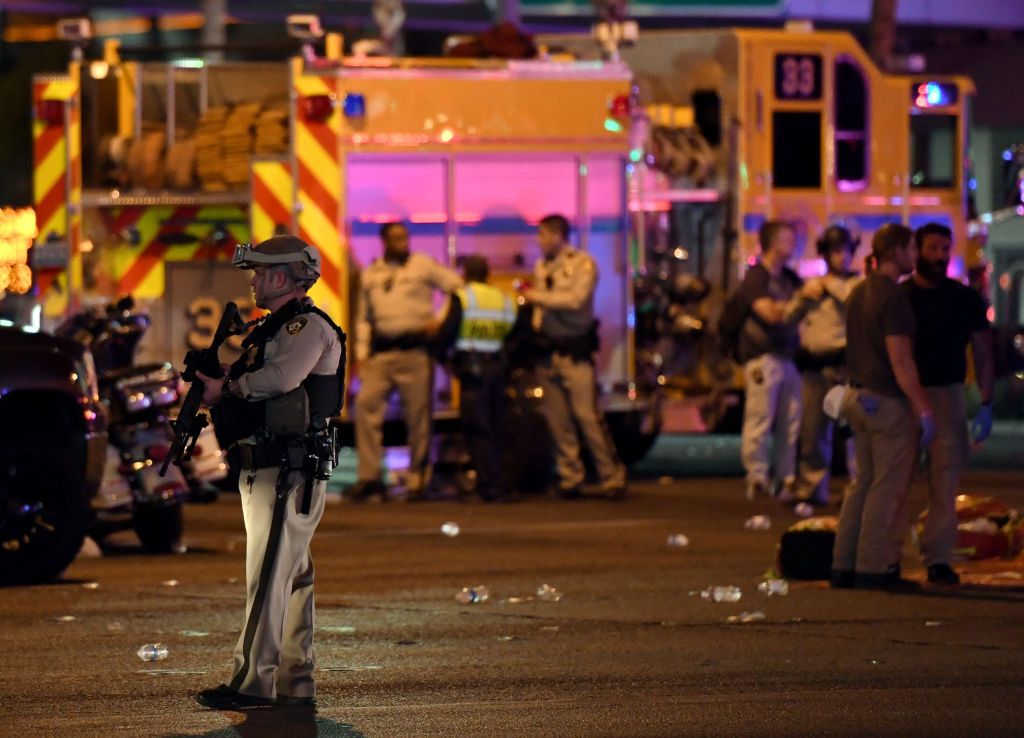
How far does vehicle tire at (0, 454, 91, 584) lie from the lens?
11.5m

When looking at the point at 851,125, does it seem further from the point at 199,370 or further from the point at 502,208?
the point at 199,370

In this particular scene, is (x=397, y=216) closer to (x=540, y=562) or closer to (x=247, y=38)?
(x=540, y=562)

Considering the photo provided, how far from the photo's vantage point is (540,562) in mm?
12414

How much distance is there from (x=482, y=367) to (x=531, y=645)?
20.9 ft

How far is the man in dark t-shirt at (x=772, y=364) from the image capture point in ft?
51.9

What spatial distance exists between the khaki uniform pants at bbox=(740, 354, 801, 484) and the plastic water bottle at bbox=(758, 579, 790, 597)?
4649 mm

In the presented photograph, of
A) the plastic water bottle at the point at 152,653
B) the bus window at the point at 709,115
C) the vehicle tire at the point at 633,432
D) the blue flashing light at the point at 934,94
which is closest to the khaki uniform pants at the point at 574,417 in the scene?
the vehicle tire at the point at 633,432

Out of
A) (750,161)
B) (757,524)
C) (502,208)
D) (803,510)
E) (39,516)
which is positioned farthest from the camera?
(750,161)

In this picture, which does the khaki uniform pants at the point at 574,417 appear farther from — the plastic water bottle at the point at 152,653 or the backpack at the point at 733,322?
the plastic water bottle at the point at 152,653

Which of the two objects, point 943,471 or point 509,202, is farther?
point 509,202

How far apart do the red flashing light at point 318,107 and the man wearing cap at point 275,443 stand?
8.34 m

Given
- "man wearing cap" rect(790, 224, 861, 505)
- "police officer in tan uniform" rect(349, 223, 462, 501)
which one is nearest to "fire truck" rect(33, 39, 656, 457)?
"police officer in tan uniform" rect(349, 223, 462, 501)

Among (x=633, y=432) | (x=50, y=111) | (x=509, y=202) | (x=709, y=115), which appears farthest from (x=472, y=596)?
(x=709, y=115)

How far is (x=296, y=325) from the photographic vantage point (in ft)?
25.9
